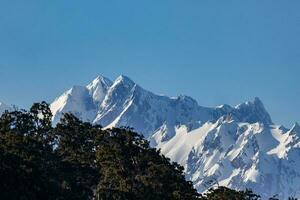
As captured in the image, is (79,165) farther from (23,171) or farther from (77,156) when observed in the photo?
(23,171)

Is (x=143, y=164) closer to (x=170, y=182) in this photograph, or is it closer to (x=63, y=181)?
(x=170, y=182)

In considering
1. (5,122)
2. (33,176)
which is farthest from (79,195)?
(5,122)

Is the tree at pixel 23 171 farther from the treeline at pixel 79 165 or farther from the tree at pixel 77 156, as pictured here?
the tree at pixel 77 156

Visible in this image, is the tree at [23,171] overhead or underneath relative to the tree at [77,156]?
underneath

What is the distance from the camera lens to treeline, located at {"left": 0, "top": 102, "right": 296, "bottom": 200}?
8038 centimetres

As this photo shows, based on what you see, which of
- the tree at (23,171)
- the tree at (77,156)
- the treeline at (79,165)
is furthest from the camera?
the tree at (77,156)

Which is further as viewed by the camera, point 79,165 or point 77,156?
point 77,156

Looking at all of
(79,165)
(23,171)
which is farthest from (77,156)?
(23,171)

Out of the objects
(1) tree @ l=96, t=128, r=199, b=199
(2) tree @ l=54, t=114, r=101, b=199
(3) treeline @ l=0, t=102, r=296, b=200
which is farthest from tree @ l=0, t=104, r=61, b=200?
(1) tree @ l=96, t=128, r=199, b=199

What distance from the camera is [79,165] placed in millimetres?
106750

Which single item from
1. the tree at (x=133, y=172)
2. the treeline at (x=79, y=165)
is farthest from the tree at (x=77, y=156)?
the tree at (x=133, y=172)

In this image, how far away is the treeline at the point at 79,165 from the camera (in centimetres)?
8038

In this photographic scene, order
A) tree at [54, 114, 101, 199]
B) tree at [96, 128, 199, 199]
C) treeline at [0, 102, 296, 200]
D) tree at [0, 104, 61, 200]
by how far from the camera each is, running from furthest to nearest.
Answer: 1. tree at [54, 114, 101, 199]
2. tree at [96, 128, 199, 199]
3. treeline at [0, 102, 296, 200]
4. tree at [0, 104, 61, 200]

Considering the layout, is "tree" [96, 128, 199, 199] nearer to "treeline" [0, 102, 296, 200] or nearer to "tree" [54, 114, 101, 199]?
"treeline" [0, 102, 296, 200]
